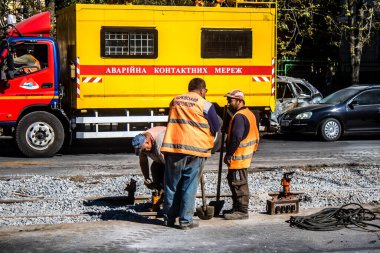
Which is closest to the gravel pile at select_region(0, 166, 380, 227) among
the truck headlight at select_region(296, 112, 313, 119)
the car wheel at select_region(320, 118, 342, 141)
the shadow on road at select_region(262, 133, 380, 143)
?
the car wheel at select_region(320, 118, 342, 141)

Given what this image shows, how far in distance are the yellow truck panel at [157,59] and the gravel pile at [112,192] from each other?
347 cm

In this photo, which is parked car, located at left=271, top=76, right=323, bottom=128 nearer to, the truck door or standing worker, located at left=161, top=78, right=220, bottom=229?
the truck door

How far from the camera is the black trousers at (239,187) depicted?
8.94 m

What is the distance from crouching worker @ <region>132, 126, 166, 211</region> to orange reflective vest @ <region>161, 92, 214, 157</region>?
14.7 inches

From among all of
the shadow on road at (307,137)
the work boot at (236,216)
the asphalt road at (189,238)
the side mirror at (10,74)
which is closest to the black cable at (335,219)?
the asphalt road at (189,238)

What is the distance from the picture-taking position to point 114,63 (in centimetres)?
1559

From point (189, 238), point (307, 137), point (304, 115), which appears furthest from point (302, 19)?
point (189, 238)

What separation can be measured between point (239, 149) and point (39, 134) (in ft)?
25.0

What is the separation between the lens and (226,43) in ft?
53.4

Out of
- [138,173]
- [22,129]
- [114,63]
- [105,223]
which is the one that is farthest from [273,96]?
[105,223]

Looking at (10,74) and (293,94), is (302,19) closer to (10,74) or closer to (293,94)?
(293,94)

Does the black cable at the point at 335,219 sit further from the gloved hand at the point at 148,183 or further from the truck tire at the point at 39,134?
the truck tire at the point at 39,134

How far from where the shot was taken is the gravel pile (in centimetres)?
944

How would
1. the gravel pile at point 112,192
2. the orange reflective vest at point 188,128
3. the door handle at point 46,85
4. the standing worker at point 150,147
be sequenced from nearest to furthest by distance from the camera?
1. the orange reflective vest at point 188,128
2. the standing worker at point 150,147
3. the gravel pile at point 112,192
4. the door handle at point 46,85
